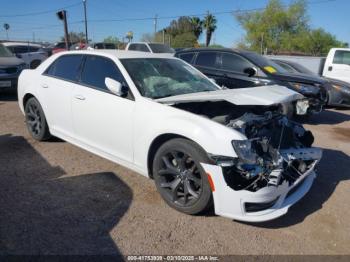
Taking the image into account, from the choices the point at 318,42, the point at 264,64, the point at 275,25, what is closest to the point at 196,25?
the point at 275,25

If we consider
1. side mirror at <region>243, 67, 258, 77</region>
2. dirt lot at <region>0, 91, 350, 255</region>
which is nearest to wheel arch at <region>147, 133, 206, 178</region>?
dirt lot at <region>0, 91, 350, 255</region>

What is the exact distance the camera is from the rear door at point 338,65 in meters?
11.3

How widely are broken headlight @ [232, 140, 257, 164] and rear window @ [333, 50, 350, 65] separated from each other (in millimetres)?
10142

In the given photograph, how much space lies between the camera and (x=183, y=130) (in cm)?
326

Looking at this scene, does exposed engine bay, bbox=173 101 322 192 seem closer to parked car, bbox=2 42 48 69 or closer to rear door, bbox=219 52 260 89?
rear door, bbox=219 52 260 89

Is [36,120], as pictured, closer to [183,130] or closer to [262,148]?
[183,130]

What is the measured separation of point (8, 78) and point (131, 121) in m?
7.51

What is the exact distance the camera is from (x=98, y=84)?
4.28 meters

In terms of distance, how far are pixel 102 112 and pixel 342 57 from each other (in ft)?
33.9

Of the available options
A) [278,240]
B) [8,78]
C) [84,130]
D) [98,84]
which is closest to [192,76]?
[98,84]

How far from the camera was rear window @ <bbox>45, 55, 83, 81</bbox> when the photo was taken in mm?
4719

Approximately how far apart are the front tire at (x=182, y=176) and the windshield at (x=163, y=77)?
79 cm

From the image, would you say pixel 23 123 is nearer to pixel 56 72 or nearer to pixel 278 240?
pixel 56 72

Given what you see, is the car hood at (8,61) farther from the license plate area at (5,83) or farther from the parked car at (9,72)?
the license plate area at (5,83)
